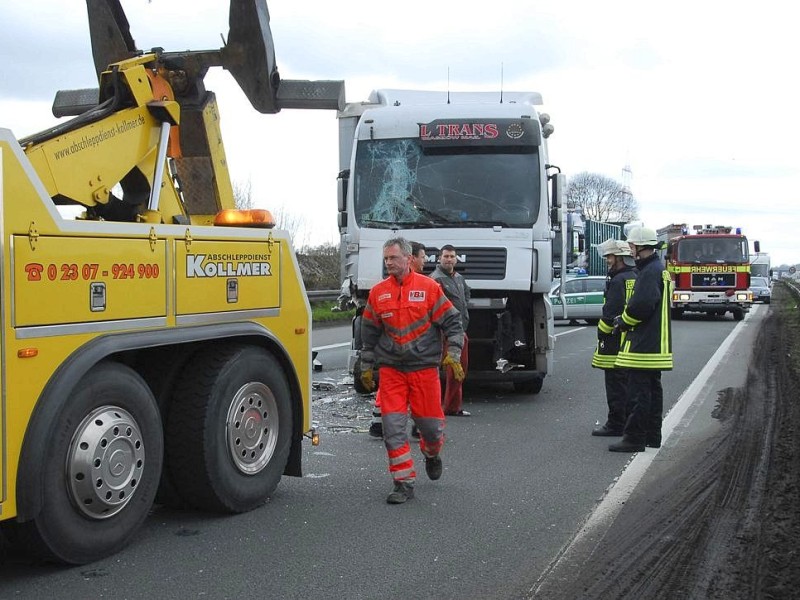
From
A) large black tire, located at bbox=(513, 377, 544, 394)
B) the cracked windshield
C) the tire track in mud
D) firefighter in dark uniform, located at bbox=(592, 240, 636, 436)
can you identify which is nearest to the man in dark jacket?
the cracked windshield

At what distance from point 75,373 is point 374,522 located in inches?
85.3

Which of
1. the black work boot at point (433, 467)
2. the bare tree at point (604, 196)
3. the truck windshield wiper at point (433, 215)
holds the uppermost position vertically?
the bare tree at point (604, 196)

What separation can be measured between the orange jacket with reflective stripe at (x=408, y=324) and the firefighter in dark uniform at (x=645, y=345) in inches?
85.0

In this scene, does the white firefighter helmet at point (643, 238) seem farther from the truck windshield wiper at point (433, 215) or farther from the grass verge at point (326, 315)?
the grass verge at point (326, 315)

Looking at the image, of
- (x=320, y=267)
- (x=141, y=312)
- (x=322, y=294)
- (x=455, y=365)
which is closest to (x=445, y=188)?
(x=455, y=365)

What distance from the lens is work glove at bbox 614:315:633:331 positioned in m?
8.32

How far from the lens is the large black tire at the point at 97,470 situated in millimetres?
4520

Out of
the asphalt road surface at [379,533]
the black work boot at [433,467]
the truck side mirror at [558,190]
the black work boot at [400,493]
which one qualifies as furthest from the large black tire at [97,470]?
the truck side mirror at [558,190]

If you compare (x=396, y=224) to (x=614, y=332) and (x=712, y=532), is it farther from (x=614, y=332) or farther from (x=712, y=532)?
(x=712, y=532)

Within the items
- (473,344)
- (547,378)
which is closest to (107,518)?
(473,344)

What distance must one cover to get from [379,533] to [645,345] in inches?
139

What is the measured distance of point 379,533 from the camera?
558 centimetres

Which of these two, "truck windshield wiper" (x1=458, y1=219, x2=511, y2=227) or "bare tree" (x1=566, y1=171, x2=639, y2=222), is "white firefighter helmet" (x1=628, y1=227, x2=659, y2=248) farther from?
"bare tree" (x1=566, y1=171, x2=639, y2=222)

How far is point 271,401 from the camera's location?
20.6 ft
